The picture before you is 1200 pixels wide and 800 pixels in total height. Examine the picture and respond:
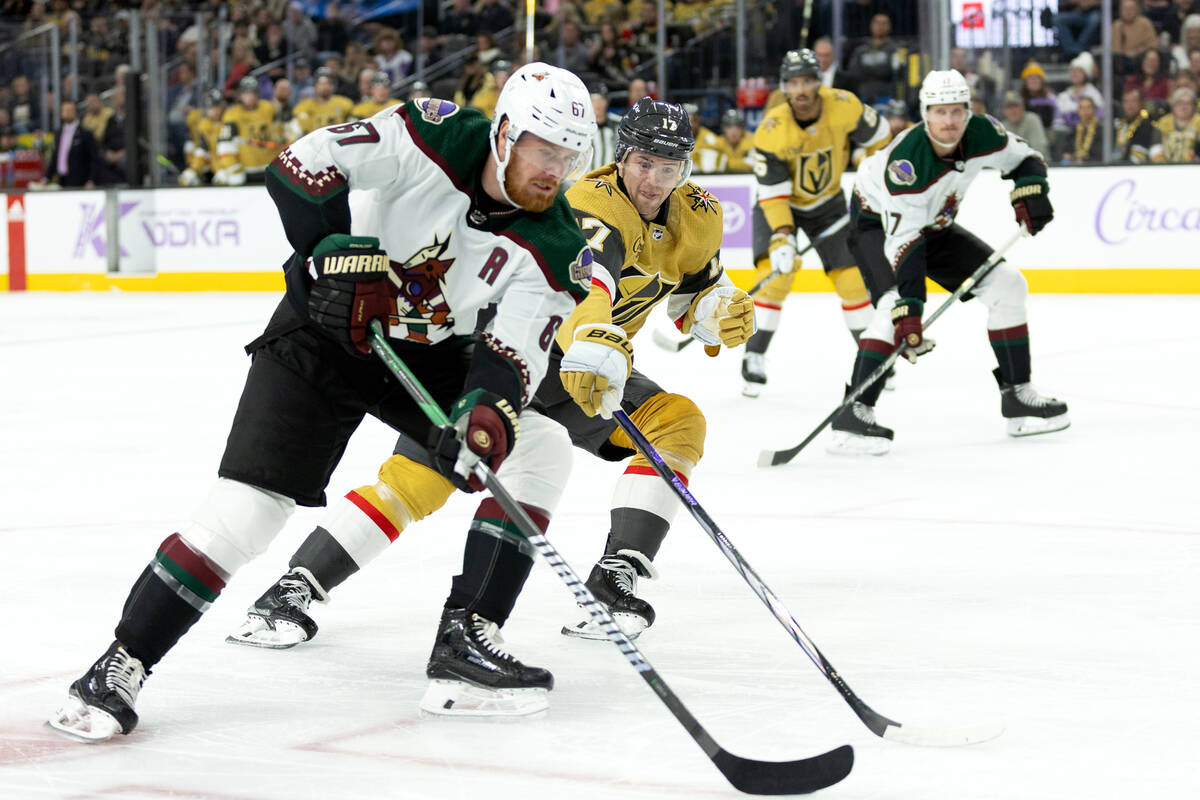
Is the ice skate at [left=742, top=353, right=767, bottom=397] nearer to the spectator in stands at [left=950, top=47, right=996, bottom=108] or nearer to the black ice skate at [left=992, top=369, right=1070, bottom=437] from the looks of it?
the black ice skate at [left=992, top=369, right=1070, bottom=437]

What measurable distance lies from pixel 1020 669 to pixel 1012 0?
8.42m

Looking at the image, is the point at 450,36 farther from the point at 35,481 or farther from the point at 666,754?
the point at 666,754

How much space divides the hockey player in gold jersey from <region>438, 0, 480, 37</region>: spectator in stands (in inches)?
61.9

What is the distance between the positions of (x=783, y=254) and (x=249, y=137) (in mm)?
7071

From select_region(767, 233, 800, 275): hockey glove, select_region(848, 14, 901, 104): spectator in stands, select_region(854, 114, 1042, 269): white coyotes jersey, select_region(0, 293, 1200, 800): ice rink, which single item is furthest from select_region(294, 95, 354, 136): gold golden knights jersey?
select_region(854, 114, 1042, 269): white coyotes jersey

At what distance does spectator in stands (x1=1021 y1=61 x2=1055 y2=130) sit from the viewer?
10258mm

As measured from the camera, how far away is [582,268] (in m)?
2.50

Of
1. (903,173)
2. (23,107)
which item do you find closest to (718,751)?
(903,173)

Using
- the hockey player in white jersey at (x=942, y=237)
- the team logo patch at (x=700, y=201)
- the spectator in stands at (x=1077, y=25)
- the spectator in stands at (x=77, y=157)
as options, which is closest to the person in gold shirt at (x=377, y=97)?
the spectator in stands at (x=77, y=157)

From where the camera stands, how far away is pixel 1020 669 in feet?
8.74

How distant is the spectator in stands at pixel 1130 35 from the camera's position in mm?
10094

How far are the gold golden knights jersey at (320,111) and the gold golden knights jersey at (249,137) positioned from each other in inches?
10.4

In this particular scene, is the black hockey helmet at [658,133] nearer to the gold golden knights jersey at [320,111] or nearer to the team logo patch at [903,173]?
the team logo patch at [903,173]

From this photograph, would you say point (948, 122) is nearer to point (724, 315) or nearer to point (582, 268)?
point (724, 315)
